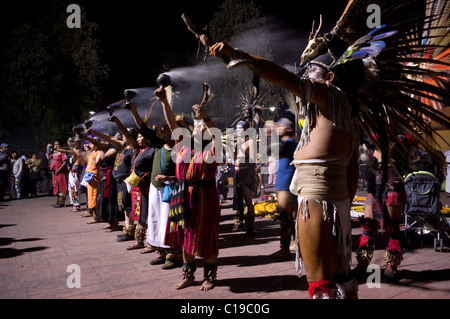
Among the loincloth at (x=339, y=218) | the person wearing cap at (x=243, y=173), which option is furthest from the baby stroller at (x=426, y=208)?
the loincloth at (x=339, y=218)

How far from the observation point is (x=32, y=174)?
14.8 metres

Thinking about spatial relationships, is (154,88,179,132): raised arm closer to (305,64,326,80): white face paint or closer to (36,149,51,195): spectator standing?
(305,64,326,80): white face paint

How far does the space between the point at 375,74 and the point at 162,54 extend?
25551 mm

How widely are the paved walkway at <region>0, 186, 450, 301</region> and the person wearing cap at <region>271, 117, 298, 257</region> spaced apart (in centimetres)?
40

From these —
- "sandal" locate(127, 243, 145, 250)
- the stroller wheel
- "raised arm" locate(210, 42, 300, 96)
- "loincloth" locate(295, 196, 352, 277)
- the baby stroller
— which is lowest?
"sandal" locate(127, 243, 145, 250)

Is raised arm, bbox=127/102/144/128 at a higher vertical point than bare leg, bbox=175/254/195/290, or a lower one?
higher

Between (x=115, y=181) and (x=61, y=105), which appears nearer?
(x=115, y=181)

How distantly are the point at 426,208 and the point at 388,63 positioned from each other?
3.93 meters

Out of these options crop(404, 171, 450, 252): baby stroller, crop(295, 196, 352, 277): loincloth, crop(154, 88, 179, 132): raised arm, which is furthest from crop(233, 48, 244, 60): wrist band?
crop(404, 171, 450, 252): baby stroller

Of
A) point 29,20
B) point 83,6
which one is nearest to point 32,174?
point 29,20

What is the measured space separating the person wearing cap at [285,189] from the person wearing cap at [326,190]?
2.92m

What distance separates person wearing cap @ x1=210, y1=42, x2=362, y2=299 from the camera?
6.93ft

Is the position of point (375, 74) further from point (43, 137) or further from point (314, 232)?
point (43, 137)
